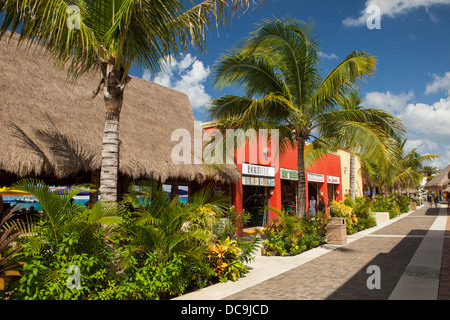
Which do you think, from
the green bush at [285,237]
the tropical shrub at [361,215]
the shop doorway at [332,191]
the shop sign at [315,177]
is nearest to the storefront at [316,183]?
the shop sign at [315,177]

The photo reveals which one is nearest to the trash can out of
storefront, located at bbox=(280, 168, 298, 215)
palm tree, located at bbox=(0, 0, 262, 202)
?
palm tree, located at bbox=(0, 0, 262, 202)

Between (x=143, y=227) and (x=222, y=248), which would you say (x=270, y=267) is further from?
(x=143, y=227)

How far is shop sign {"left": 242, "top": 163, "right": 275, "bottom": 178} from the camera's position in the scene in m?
14.0

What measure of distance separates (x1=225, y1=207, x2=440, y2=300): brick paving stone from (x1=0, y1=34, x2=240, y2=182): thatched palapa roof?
4738 millimetres

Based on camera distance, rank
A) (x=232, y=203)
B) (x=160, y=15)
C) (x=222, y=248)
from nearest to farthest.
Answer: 1. (x=160, y=15)
2. (x=222, y=248)
3. (x=232, y=203)

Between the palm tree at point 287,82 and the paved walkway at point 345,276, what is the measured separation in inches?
99.2

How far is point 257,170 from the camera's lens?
15.0 m

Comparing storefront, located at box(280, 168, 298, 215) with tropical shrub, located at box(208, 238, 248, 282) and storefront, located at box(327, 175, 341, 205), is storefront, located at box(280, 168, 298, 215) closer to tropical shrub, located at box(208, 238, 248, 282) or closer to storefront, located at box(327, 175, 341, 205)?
storefront, located at box(327, 175, 341, 205)

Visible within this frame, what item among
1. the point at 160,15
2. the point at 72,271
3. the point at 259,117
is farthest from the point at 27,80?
the point at 72,271

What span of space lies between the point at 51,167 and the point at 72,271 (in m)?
4.03

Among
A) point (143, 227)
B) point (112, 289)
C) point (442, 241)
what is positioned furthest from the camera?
point (442, 241)

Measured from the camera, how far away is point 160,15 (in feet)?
18.7

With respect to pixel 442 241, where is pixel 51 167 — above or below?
above

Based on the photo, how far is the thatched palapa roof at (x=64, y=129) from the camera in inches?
291
